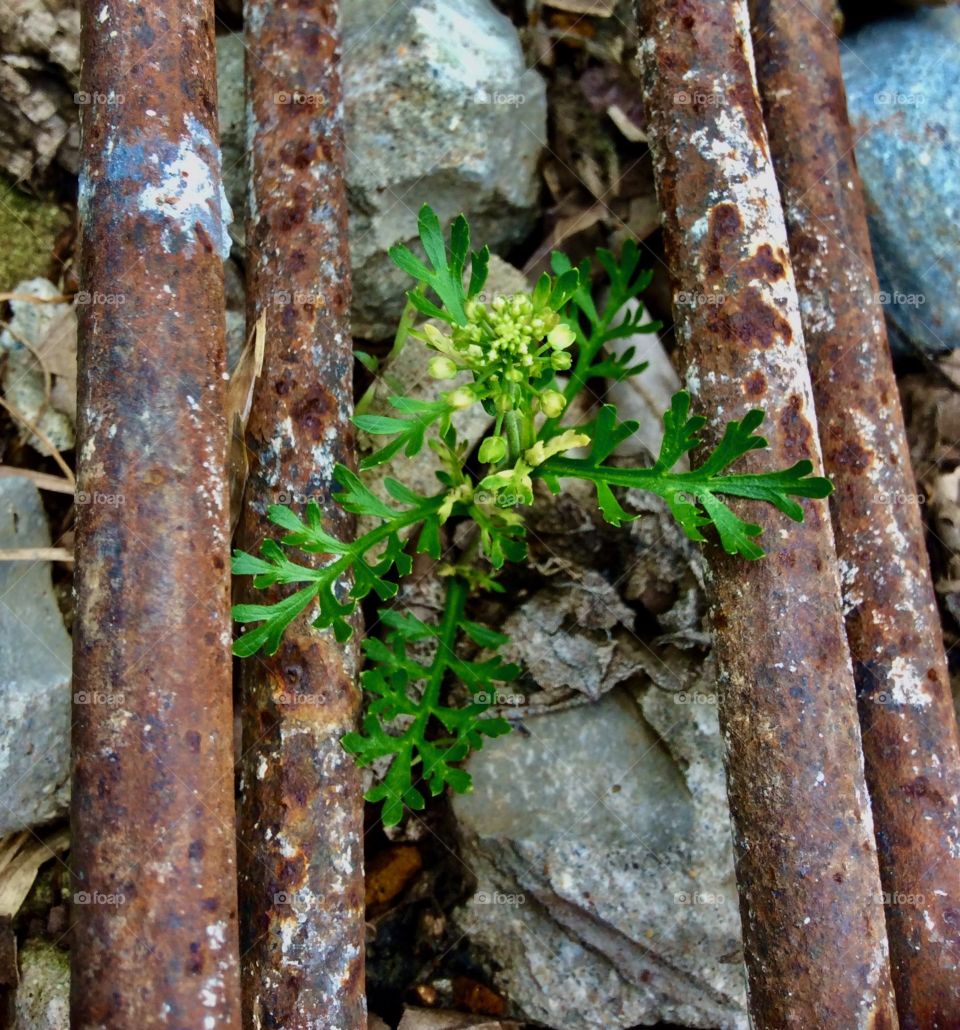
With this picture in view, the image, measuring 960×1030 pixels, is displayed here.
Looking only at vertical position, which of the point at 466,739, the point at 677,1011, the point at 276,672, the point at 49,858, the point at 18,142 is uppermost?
the point at 18,142

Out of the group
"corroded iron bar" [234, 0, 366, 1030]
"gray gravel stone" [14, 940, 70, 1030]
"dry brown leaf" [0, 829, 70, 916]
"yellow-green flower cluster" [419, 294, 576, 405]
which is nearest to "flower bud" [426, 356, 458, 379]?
"yellow-green flower cluster" [419, 294, 576, 405]

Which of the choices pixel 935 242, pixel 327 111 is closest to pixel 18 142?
pixel 327 111

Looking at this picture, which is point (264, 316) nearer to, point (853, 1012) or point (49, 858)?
point (49, 858)

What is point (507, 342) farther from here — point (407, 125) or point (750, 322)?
point (407, 125)

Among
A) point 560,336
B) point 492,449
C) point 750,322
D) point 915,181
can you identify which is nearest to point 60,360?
point 492,449

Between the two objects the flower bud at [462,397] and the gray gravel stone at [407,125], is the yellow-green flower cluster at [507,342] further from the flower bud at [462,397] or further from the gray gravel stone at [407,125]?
the gray gravel stone at [407,125]

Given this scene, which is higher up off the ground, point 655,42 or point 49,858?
point 655,42
